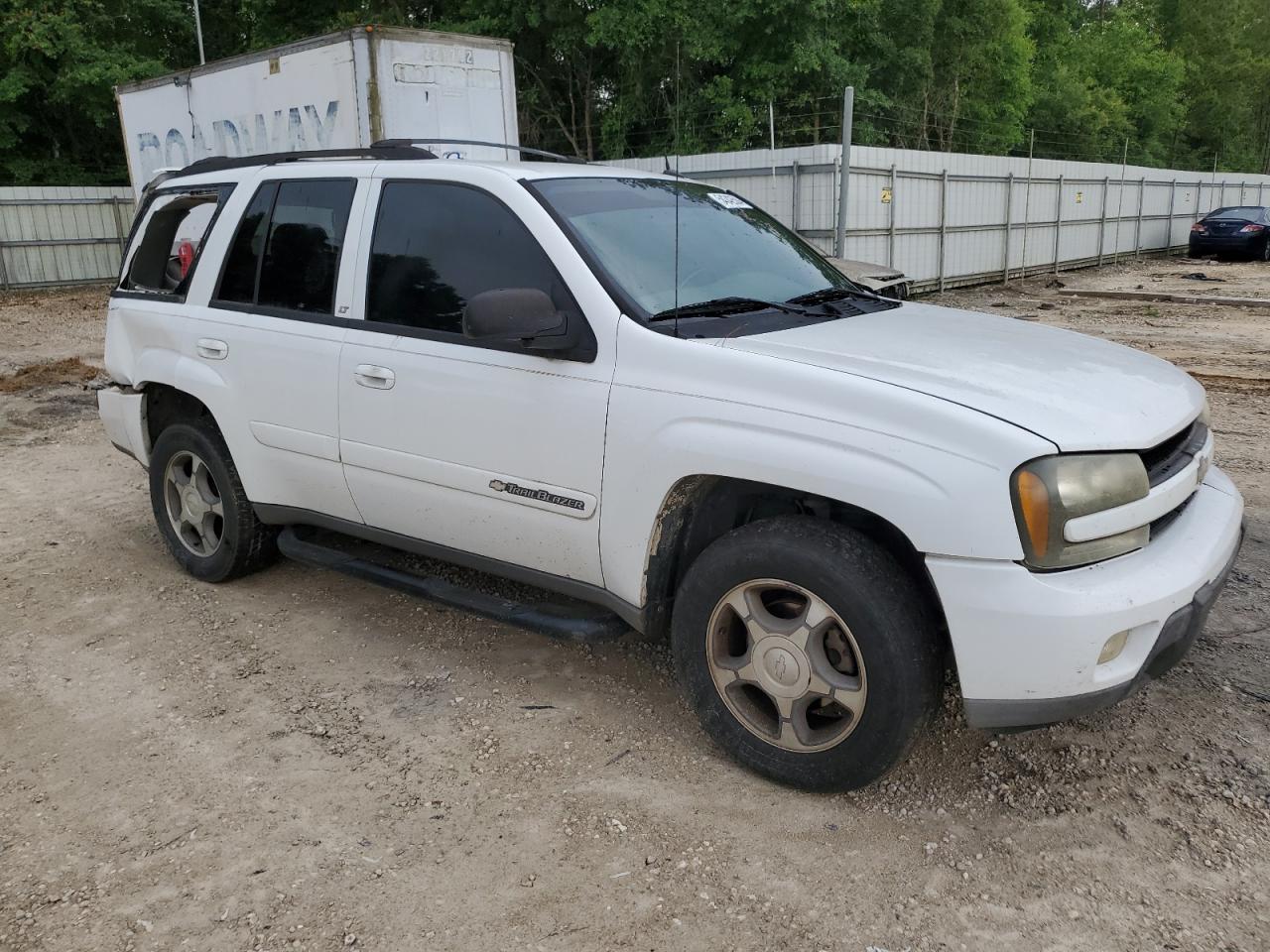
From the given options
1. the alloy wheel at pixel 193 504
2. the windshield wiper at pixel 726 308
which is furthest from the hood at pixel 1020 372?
the alloy wheel at pixel 193 504

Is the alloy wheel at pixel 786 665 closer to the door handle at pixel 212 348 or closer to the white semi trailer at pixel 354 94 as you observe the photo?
the door handle at pixel 212 348

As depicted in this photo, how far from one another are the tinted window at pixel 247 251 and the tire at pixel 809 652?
2.47 m

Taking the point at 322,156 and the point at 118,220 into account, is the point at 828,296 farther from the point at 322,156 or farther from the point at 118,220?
the point at 118,220

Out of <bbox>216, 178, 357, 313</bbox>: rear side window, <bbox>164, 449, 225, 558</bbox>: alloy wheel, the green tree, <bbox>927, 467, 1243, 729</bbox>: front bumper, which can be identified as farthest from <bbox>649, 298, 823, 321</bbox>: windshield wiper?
the green tree

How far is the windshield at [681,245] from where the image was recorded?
3.49 m

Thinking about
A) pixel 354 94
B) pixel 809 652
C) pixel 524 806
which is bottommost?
pixel 524 806

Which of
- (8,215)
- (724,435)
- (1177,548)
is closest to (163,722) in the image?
(724,435)

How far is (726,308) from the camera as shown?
3502 millimetres

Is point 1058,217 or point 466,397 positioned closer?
point 466,397

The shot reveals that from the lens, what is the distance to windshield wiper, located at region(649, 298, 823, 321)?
3.34 metres

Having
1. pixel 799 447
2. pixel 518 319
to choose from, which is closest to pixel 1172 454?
pixel 799 447

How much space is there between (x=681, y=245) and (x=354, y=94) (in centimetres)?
714

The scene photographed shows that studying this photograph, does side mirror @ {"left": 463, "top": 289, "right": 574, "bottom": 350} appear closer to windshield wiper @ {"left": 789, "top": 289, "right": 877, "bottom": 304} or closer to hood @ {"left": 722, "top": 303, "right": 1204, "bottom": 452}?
hood @ {"left": 722, "top": 303, "right": 1204, "bottom": 452}

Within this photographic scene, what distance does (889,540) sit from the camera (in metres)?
3.02
